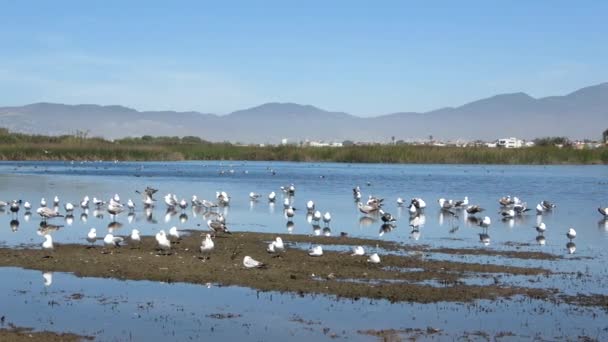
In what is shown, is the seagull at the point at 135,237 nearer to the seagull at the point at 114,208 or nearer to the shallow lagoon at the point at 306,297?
the shallow lagoon at the point at 306,297

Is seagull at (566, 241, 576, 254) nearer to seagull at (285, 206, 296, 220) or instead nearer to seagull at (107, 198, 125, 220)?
seagull at (285, 206, 296, 220)

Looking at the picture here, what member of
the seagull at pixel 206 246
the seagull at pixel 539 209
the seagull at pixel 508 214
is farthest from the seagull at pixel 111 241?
the seagull at pixel 539 209

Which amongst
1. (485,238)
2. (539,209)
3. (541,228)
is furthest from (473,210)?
(485,238)

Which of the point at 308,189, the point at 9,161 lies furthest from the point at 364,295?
the point at 9,161

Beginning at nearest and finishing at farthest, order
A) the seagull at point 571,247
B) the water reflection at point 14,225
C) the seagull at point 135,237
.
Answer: the seagull at point 135,237
the seagull at point 571,247
the water reflection at point 14,225

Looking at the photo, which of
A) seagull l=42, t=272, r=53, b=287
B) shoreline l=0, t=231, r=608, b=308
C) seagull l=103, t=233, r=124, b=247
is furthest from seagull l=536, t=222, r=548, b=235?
seagull l=42, t=272, r=53, b=287

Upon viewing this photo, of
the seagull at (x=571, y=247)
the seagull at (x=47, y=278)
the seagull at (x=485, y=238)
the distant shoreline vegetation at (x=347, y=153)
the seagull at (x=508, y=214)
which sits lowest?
the seagull at (x=47, y=278)

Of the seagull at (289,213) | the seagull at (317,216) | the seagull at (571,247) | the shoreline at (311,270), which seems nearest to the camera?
the shoreline at (311,270)

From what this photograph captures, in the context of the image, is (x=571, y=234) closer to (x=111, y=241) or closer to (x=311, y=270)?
(x=311, y=270)

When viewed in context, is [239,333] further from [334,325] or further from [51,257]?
[51,257]

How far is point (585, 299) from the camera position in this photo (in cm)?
1520

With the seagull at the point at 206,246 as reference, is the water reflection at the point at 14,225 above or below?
below

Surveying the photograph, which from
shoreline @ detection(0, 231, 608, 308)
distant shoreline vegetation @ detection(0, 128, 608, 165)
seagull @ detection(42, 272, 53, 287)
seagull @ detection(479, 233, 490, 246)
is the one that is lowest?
seagull @ detection(42, 272, 53, 287)

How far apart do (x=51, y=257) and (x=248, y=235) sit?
6.55m
